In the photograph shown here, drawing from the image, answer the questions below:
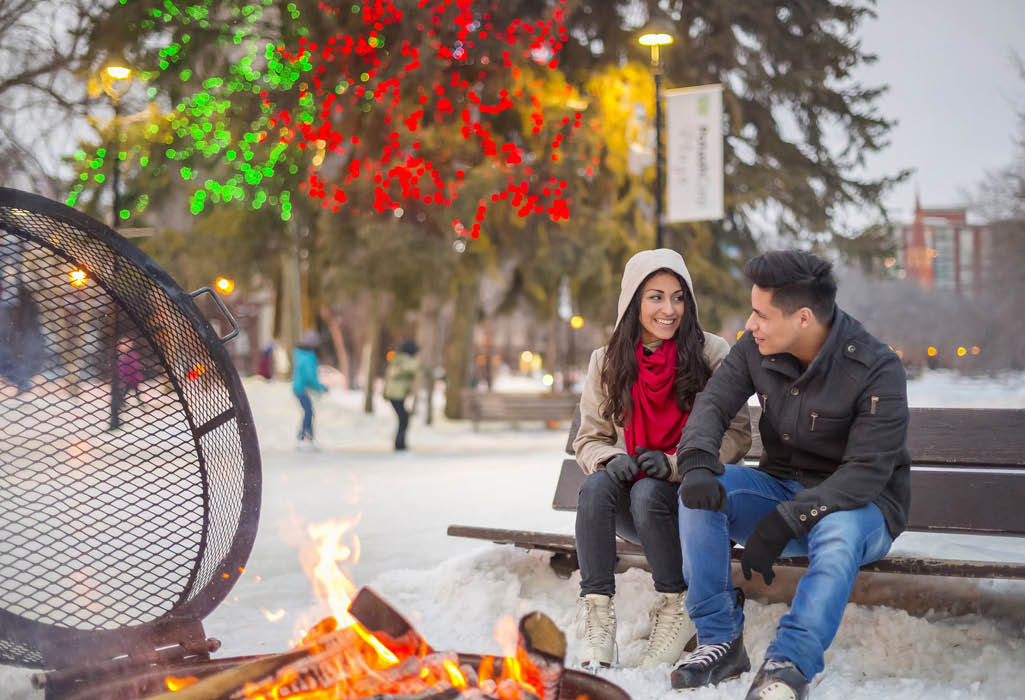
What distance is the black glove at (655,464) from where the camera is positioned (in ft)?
11.3

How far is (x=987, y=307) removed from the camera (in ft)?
97.7

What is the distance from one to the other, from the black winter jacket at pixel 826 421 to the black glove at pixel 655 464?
0.19 metres

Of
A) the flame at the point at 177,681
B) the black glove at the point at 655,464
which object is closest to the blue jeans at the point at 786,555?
the black glove at the point at 655,464

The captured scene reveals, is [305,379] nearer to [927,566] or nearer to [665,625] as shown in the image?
[665,625]

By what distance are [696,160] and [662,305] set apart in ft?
27.1

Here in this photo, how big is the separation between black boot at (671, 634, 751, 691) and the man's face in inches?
39.4

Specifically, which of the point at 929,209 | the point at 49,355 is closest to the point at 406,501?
the point at 49,355

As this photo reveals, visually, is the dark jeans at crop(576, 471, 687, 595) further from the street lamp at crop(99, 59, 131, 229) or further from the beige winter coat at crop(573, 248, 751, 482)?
the street lamp at crop(99, 59, 131, 229)

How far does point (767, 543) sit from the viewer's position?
3.00 metres

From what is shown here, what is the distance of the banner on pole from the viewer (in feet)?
37.8

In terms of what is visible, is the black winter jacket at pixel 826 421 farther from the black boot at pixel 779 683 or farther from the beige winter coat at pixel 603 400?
the black boot at pixel 779 683

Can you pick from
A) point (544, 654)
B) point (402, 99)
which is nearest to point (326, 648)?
point (544, 654)

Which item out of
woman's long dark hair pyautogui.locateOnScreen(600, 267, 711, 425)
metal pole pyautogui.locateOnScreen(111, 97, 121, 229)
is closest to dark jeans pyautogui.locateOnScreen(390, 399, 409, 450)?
metal pole pyautogui.locateOnScreen(111, 97, 121, 229)

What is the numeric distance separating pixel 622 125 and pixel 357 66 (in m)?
4.64
